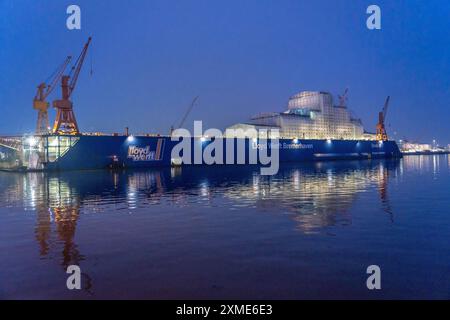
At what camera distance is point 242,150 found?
73.2 meters

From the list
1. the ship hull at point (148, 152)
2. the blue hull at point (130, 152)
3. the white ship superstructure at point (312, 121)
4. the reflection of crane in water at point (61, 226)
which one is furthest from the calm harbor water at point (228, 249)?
the white ship superstructure at point (312, 121)

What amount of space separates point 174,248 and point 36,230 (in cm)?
627

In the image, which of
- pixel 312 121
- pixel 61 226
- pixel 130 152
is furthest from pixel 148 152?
pixel 312 121

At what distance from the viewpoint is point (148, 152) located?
204 ft

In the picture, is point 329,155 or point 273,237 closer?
point 273,237

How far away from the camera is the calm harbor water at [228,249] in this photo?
7391 millimetres

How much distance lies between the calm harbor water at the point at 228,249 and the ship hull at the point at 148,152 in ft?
124
